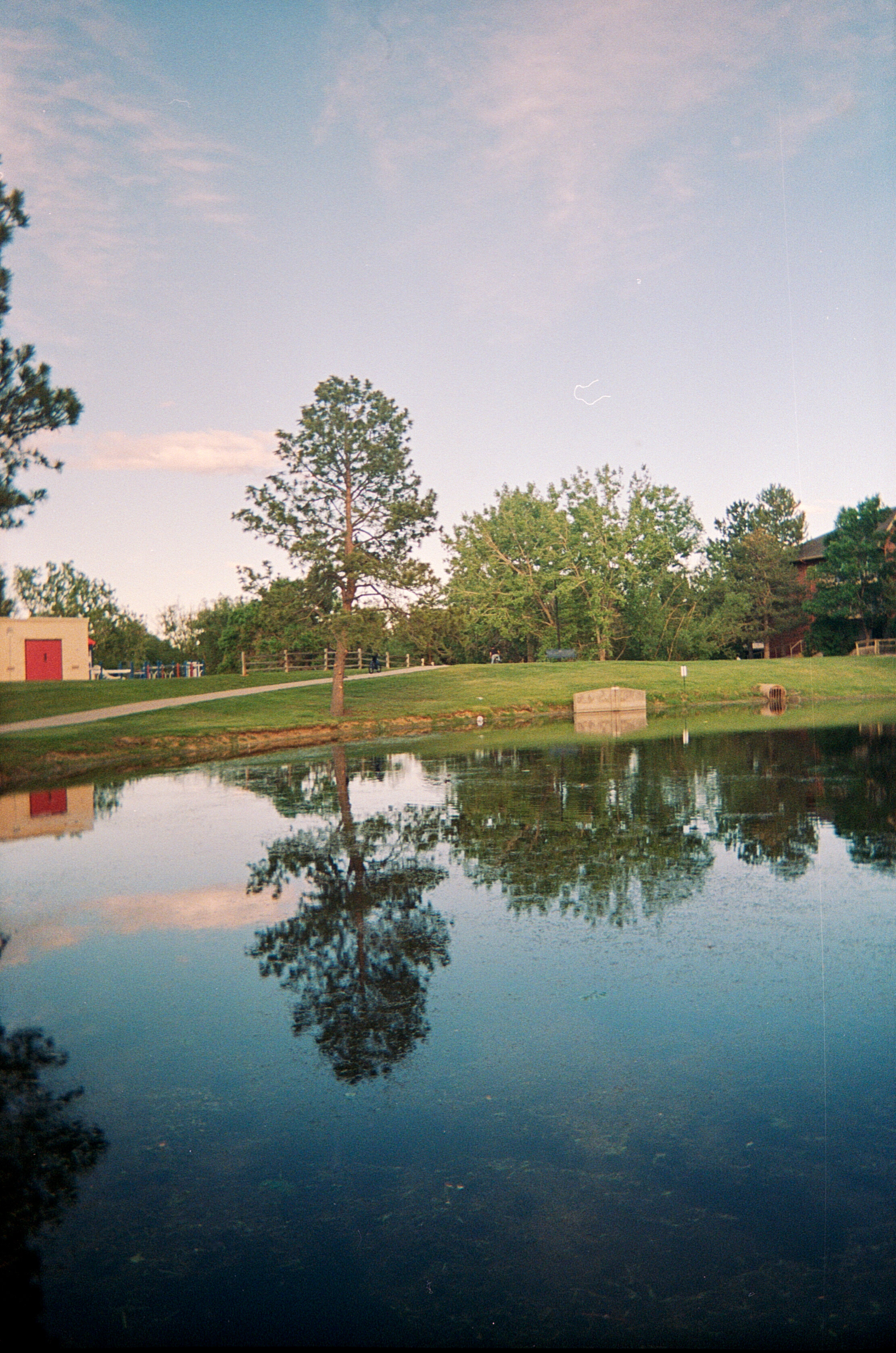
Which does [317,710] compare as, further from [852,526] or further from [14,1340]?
[852,526]

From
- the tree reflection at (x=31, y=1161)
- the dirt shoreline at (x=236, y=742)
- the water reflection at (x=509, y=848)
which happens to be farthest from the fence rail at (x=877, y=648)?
the tree reflection at (x=31, y=1161)

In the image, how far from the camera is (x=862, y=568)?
202ft

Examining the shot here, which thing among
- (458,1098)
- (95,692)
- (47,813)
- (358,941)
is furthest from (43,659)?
(458,1098)

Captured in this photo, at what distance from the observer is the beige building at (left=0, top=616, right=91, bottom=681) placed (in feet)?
171

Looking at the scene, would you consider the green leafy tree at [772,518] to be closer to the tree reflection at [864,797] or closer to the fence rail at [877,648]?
the fence rail at [877,648]

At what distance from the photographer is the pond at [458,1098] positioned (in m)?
3.47

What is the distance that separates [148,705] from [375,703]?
824cm

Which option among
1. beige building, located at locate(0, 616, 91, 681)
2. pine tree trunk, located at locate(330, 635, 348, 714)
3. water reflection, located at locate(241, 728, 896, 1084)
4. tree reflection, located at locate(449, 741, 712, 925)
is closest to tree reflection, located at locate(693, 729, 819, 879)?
water reflection, located at locate(241, 728, 896, 1084)

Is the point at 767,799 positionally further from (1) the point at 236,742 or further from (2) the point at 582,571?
(2) the point at 582,571

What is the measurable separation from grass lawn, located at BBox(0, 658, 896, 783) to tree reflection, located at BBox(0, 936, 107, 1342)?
1575 cm

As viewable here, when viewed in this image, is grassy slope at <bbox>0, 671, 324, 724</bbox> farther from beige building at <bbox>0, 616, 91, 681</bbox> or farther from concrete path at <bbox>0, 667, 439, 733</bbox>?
beige building at <bbox>0, 616, 91, 681</bbox>

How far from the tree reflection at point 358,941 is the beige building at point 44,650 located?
43790mm

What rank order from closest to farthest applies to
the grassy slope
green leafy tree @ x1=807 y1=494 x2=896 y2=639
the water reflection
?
the water reflection, the grassy slope, green leafy tree @ x1=807 y1=494 x2=896 y2=639

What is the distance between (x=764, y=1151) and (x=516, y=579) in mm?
63330
